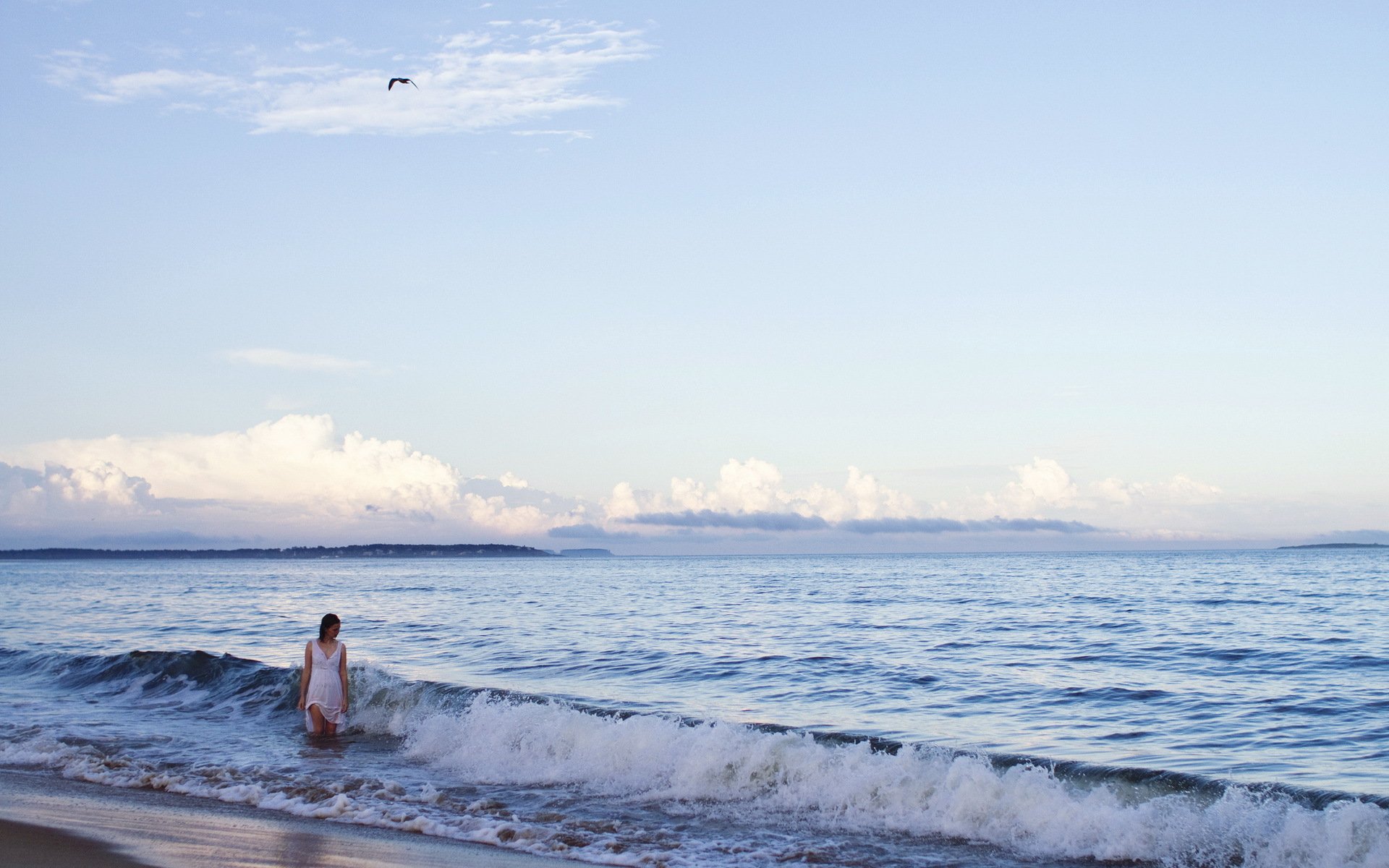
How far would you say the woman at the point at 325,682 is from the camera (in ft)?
46.0

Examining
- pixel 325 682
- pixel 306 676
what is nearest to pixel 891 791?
pixel 325 682

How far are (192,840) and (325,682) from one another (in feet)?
17.7

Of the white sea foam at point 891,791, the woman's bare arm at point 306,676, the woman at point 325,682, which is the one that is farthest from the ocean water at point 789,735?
the woman's bare arm at point 306,676

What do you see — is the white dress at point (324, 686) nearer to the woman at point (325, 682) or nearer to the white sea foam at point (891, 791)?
the woman at point (325, 682)

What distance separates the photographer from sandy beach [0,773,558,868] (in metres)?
8.16

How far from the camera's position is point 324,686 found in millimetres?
14242

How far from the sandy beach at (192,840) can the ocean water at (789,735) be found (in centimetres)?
47

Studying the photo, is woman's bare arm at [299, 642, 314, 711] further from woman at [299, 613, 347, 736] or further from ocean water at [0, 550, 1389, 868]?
ocean water at [0, 550, 1389, 868]

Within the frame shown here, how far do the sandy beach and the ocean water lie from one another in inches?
18.4

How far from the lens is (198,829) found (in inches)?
365

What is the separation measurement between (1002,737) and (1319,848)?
470cm

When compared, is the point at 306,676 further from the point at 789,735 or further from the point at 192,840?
the point at 789,735

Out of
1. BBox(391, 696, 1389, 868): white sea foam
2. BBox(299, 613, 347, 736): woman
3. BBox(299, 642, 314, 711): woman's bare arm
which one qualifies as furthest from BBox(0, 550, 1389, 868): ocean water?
BBox(299, 642, 314, 711): woman's bare arm

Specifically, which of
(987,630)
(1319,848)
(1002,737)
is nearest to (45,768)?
(1002,737)
